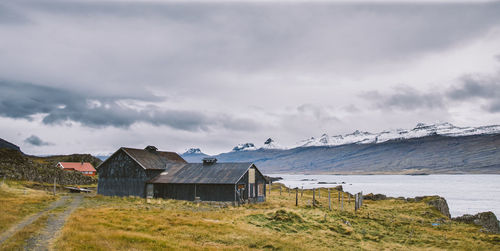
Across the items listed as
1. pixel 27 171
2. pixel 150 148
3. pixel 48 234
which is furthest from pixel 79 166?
pixel 48 234

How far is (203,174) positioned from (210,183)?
3.60m

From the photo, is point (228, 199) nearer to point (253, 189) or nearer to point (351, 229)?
point (253, 189)

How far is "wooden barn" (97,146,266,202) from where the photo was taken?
170 ft

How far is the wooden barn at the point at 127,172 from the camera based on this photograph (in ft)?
185

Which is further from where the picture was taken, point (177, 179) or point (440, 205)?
point (440, 205)

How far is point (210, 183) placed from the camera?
2034 inches

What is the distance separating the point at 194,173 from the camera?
5588cm

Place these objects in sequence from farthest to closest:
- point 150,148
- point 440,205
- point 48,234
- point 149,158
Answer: point 150,148 → point 149,158 → point 440,205 → point 48,234

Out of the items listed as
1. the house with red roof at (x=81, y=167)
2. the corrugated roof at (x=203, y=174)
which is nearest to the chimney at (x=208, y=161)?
the corrugated roof at (x=203, y=174)

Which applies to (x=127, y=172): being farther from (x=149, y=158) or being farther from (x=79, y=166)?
(x=79, y=166)

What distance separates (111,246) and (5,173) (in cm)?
5936

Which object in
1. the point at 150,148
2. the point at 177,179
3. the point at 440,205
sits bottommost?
the point at 440,205

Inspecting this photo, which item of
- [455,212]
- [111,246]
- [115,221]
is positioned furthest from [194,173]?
[455,212]

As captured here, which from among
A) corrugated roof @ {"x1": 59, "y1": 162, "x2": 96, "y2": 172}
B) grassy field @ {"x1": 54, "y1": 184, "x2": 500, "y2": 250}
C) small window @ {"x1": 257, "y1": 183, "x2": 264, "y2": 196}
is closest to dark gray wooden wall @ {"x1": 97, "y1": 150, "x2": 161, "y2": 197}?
small window @ {"x1": 257, "y1": 183, "x2": 264, "y2": 196}
